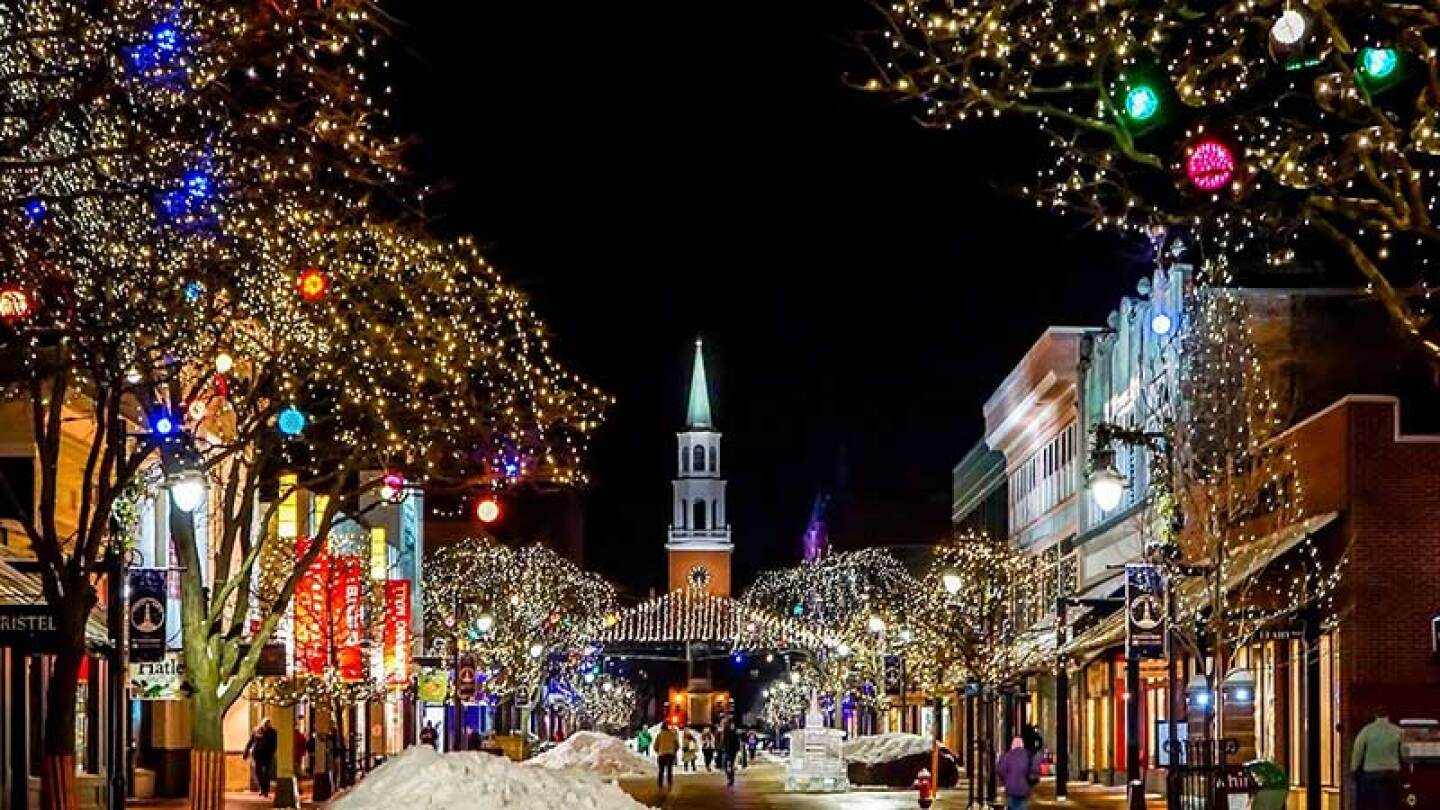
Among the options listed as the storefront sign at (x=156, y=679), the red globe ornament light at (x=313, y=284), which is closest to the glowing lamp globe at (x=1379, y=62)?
the red globe ornament light at (x=313, y=284)

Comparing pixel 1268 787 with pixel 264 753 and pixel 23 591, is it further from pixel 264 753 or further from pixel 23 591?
pixel 264 753

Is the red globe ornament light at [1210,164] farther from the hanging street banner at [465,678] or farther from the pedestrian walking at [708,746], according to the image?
the pedestrian walking at [708,746]

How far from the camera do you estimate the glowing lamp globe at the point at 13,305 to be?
18094 millimetres

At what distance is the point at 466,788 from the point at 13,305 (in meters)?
6.57

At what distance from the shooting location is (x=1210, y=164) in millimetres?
13562

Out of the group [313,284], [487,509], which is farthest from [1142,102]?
[487,509]

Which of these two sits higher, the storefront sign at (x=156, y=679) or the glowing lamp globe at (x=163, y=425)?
the glowing lamp globe at (x=163, y=425)

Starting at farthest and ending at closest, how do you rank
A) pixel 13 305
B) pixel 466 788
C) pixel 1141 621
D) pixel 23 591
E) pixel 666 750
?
pixel 666 750
pixel 23 591
pixel 1141 621
pixel 466 788
pixel 13 305

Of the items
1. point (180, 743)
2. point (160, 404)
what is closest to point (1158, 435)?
point (160, 404)

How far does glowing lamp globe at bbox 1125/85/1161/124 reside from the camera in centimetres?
1400

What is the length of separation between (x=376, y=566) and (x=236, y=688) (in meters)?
37.6

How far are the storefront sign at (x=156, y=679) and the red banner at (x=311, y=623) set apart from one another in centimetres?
1420

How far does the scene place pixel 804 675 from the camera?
12631 centimetres

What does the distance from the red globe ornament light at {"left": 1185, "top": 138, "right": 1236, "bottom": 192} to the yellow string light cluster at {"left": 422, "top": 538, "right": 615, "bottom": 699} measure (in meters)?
57.8
